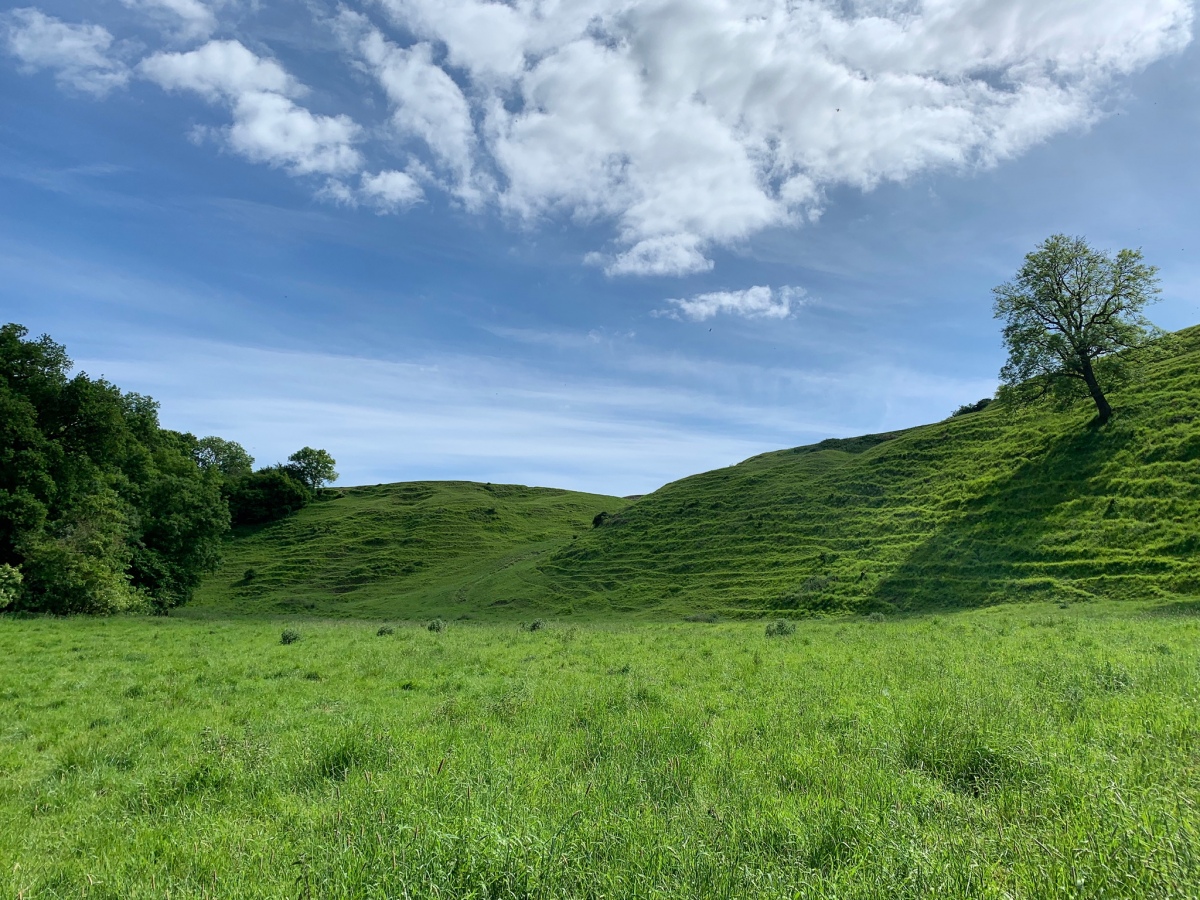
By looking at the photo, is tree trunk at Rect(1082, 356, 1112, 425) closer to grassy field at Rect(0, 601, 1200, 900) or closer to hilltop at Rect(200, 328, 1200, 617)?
hilltop at Rect(200, 328, 1200, 617)

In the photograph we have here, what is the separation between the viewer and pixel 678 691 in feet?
39.3

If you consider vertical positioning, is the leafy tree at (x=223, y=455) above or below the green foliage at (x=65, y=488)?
above

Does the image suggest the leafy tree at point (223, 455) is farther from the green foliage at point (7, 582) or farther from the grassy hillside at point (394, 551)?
the green foliage at point (7, 582)

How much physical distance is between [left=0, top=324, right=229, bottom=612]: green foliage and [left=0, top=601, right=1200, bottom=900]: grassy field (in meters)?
28.2

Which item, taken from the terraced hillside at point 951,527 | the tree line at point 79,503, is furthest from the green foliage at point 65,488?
the terraced hillside at point 951,527

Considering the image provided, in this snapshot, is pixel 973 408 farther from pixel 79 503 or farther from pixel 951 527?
pixel 79 503

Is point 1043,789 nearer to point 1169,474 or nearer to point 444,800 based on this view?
point 444,800

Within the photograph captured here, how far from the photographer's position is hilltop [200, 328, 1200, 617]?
34.8 metres

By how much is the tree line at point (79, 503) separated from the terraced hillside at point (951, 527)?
109 ft

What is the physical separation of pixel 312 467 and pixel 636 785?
12588cm

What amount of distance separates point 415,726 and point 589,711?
2.88m

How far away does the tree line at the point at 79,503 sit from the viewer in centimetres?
3497

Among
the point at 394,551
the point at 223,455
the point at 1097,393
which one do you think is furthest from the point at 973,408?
the point at 223,455

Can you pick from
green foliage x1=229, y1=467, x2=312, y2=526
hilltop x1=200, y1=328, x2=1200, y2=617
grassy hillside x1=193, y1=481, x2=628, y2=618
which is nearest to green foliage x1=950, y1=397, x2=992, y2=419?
hilltop x1=200, y1=328, x2=1200, y2=617
